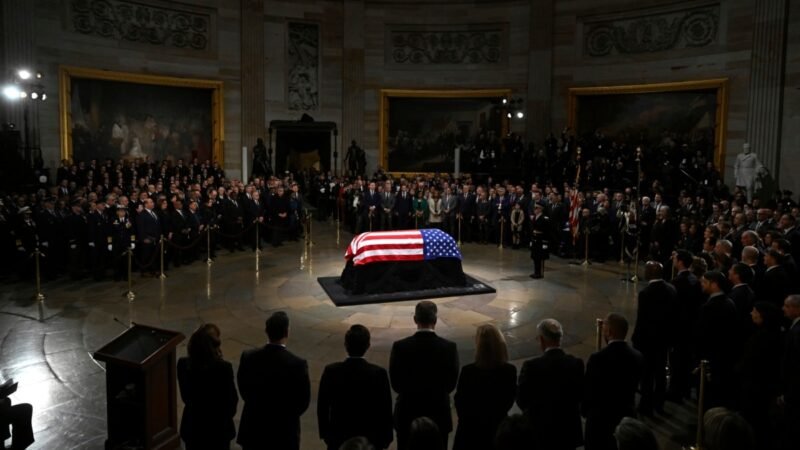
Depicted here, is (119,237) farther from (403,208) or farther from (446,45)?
(446,45)

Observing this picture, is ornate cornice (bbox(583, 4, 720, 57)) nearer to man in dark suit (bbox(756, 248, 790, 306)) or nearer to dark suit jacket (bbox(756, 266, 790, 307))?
man in dark suit (bbox(756, 248, 790, 306))

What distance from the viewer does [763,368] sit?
17.5ft

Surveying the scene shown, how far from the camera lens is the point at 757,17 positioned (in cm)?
1867

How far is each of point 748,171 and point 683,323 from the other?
13.5m

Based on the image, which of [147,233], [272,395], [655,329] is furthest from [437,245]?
[272,395]

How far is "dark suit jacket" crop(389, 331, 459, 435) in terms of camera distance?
4.52 m

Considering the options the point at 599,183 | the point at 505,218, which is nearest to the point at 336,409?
the point at 505,218

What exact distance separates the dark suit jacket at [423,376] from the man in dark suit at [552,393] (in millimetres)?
540

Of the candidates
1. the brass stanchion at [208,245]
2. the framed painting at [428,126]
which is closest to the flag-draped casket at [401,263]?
the brass stanchion at [208,245]

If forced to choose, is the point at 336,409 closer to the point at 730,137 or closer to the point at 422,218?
the point at 422,218

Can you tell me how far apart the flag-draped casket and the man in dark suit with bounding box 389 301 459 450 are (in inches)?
264

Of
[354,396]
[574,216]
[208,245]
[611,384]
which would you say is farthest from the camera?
[574,216]

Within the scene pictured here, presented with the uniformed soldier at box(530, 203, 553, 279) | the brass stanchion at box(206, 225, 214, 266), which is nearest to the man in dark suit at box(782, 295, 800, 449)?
the uniformed soldier at box(530, 203, 553, 279)

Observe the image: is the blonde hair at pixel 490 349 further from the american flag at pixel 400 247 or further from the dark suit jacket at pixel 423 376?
the american flag at pixel 400 247
